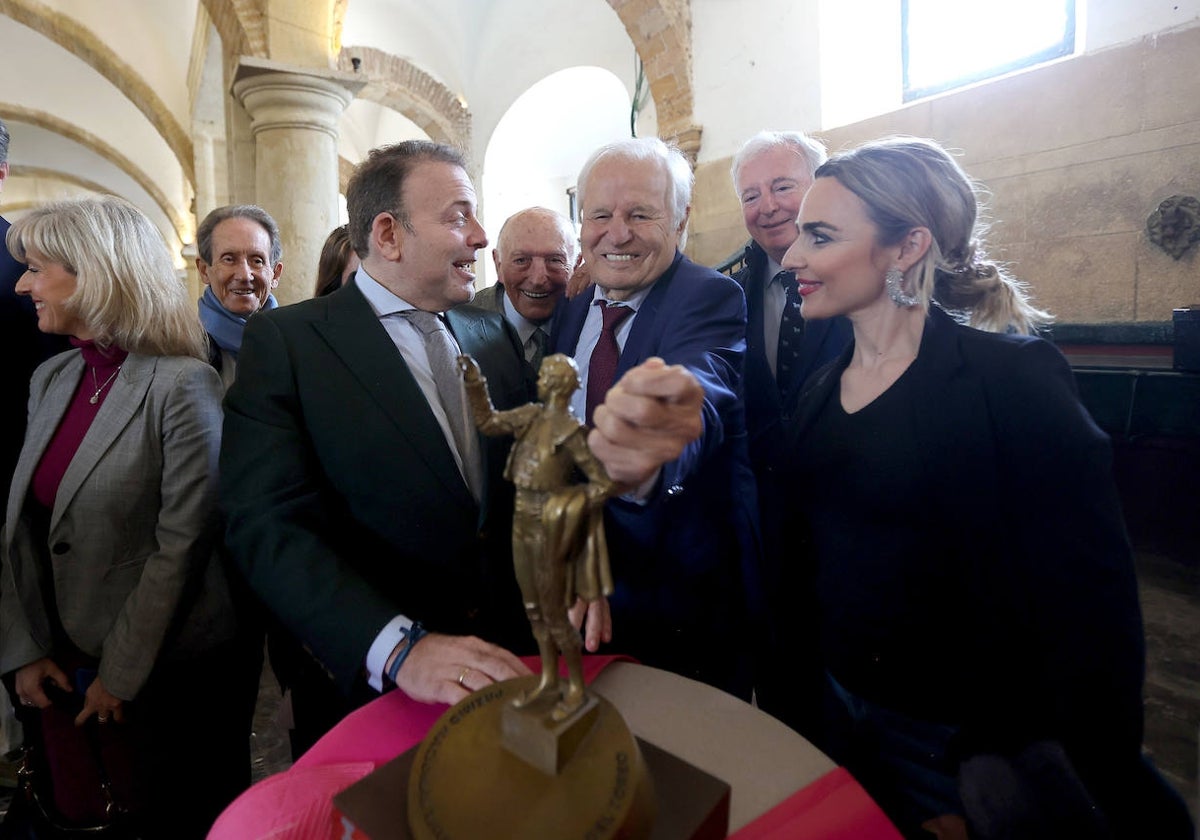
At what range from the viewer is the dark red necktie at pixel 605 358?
186 centimetres

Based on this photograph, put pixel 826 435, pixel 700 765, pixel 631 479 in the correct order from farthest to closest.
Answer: pixel 826 435, pixel 700 765, pixel 631 479

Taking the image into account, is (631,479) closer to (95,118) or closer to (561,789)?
(561,789)

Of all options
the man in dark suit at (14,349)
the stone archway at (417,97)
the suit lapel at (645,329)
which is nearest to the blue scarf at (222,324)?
the man in dark suit at (14,349)

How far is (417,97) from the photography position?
10805 millimetres

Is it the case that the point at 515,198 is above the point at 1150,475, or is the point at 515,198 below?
above

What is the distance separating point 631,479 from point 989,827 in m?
0.99

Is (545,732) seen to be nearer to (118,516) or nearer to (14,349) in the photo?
(118,516)

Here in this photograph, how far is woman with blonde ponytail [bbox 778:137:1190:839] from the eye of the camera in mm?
1281

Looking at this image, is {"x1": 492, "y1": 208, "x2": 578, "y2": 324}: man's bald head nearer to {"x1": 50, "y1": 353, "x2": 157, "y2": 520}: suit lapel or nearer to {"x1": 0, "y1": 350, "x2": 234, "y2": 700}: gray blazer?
{"x1": 0, "y1": 350, "x2": 234, "y2": 700}: gray blazer

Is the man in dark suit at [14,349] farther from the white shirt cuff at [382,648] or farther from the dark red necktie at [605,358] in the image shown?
the dark red necktie at [605,358]

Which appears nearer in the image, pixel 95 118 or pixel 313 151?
pixel 313 151

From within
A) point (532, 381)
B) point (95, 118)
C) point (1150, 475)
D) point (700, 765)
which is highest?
point (95, 118)

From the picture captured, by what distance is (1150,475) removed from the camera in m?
4.08

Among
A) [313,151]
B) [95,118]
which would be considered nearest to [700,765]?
[313,151]
